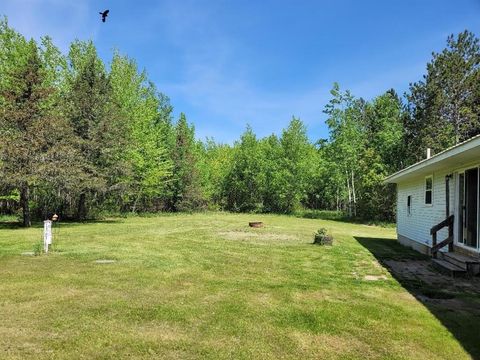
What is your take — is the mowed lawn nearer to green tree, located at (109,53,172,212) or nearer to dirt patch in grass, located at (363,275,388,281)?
dirt patch in grass, located at (363,275,388,281)

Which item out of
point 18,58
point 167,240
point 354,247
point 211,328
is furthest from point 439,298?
point 18,58

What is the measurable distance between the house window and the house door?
9.05 ft

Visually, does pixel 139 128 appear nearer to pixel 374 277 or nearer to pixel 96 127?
pixel 96 127

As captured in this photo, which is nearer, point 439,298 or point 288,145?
point 439,298

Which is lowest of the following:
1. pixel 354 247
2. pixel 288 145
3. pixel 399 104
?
pixel 354 247

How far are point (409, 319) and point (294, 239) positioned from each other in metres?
10.4

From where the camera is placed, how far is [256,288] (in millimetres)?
7367

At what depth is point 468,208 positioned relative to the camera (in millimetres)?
10648

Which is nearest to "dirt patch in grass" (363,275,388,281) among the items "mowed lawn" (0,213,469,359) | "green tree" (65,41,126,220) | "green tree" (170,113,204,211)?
"mowed lawn" (0,213,469,359)

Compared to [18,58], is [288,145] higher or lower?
lower

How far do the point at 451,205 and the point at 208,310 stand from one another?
28.4 feet

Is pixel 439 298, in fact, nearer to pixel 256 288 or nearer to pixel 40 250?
pixel 256 288

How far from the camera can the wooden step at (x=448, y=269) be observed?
29.5ft

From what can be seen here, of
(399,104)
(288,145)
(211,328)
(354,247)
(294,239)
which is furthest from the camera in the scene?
(288,145)
